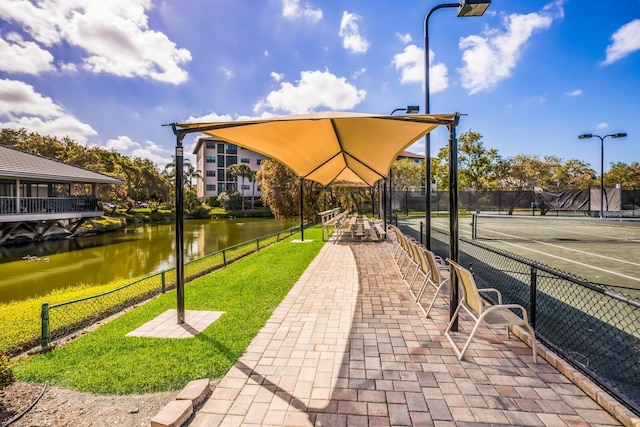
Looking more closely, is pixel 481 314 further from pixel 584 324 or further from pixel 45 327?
pixel 45 327

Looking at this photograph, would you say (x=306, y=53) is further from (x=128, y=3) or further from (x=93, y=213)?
(x=93, y=213)

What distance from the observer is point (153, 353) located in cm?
336

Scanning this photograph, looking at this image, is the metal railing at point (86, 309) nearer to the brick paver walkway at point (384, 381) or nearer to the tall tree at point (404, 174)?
the brick paver walkway at point (384, 381)

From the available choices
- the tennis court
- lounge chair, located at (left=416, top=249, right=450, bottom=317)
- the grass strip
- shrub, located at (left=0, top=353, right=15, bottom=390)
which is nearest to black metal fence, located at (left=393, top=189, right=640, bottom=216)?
the tennis court

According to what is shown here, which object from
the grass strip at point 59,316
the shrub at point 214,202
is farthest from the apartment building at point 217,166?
the grass strip at point 59,316

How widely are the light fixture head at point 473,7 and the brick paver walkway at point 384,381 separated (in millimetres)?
4453

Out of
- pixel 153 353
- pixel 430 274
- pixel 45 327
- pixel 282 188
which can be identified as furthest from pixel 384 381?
pixel 282 188

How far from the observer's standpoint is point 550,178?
43875mm

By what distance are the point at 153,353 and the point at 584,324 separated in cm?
524

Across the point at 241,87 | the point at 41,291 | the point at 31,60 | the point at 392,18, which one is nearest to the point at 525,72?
the point at 392,18

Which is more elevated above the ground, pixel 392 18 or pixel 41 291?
pixel 392 18

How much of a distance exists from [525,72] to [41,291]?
20.6 m

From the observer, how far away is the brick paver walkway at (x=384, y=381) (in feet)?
7.54

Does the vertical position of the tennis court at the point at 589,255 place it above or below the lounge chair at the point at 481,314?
below
